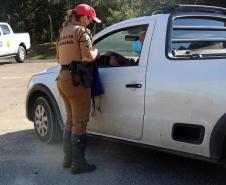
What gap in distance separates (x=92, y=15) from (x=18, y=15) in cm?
2939

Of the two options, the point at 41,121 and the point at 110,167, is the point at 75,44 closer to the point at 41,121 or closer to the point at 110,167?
the point at 110,167

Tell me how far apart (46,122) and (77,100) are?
151 cm

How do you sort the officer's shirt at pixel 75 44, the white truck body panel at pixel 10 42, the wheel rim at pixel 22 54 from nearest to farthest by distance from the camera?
the officer's shirt at pixel 75 44
the white truck body panel at pixel 10 42
the wheel rim at pixel 22 54

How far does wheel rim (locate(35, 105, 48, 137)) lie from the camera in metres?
6.96

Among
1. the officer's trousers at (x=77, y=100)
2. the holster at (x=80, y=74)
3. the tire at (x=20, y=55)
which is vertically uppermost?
the holster at (x=80, y=74)

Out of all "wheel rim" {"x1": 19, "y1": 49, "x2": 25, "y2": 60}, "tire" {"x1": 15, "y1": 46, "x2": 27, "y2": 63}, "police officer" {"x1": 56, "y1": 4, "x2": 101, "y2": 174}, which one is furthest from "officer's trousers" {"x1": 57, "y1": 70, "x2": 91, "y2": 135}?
"wheel rim" {"x1": 19, "y1": 49, "x2": 25, "y2": 60}

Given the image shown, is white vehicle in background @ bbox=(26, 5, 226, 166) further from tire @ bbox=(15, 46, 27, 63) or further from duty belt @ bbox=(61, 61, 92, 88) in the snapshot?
tire @ bbox=(15, 46, 27, 63)

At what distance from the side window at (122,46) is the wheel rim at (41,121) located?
1294 millimetres

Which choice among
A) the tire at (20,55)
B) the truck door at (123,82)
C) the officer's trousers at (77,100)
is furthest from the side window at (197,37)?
the tire at (20,55)

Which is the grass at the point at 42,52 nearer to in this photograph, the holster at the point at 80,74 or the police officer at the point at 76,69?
the police officer at the point at 76,69

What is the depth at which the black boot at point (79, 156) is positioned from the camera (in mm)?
5672

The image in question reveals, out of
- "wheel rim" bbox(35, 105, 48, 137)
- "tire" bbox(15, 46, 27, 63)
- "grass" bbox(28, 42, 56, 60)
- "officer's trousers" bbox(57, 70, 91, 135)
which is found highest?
"officer's trousers" bbox(57, 70, 91, 135)

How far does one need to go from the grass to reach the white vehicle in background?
68.4ft

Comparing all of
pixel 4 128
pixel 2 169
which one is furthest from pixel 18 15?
pixel 2 169
